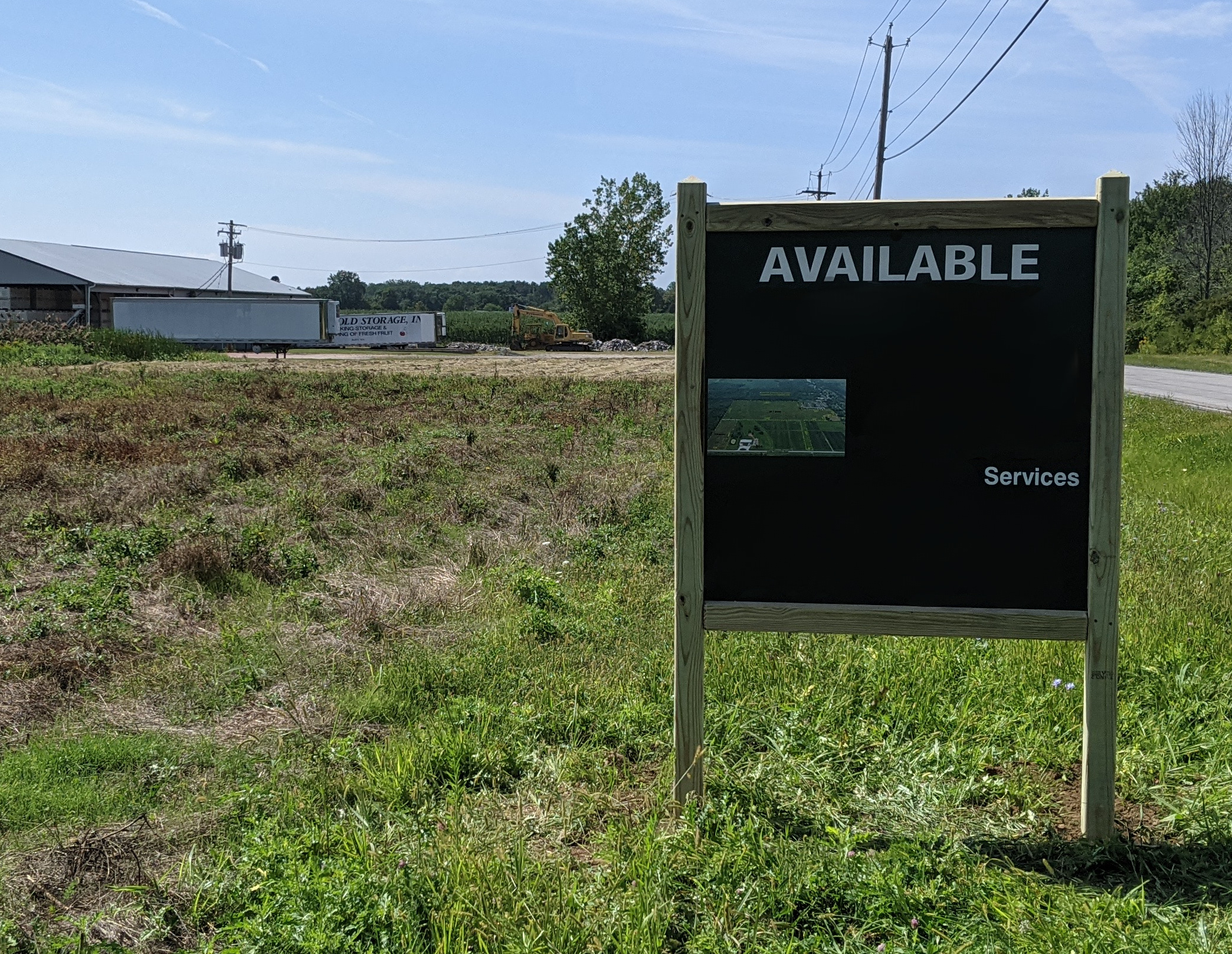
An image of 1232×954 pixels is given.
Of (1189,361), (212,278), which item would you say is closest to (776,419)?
(1189,361)

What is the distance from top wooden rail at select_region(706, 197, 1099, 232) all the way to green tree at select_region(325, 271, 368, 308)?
142955mm

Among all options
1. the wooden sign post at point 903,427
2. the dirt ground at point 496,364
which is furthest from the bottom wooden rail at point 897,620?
the dirt ground at point 496,364

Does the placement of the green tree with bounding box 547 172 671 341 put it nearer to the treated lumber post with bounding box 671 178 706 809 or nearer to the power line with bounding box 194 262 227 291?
the power line with bounding box 194 262 227 291

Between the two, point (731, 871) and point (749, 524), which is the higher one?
point (749, 524)

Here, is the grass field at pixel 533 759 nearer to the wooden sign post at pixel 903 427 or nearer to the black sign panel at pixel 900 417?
the wooden sign post at pixel 903 427

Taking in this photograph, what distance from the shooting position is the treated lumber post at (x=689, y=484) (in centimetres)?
388

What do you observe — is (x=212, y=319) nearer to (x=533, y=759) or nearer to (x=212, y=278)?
(x=212, y=278)

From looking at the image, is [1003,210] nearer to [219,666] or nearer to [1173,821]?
[1173,821]

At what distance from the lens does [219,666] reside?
558 cm

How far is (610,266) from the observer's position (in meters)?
77.1

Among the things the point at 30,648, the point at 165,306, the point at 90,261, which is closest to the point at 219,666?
the point at 30,648

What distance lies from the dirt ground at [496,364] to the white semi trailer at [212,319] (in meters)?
1.56

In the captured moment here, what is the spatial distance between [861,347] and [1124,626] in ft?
10.6

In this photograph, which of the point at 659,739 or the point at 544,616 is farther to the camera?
the point at 544,616
